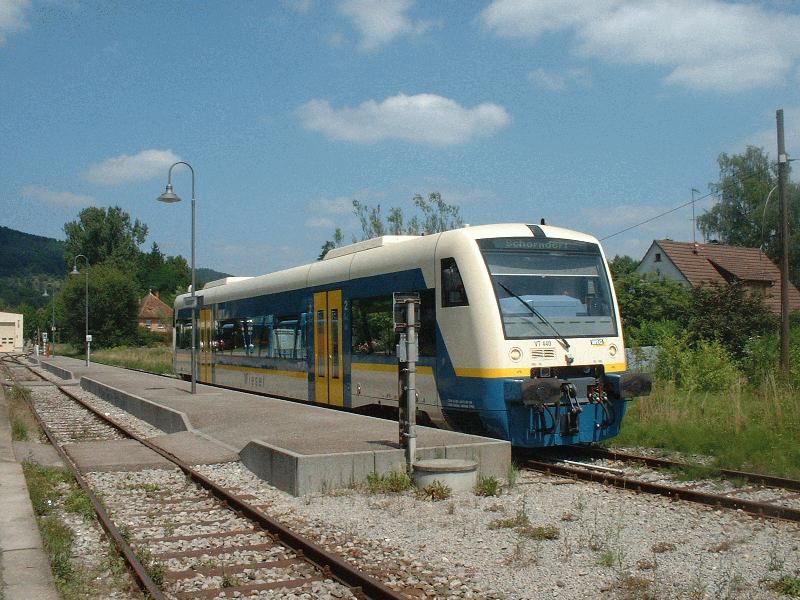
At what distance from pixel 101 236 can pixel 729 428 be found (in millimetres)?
106173

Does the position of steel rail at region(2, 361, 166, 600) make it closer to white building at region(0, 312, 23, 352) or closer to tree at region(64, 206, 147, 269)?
tree at region(64, 206, 147, 269)

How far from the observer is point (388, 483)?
984cm

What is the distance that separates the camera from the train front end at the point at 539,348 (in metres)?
11.3

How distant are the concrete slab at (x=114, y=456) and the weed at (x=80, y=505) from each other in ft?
7.37

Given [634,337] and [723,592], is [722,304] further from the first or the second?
[723,592]

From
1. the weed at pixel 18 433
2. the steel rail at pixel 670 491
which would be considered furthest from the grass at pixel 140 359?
the steel rail at pixel 670 491

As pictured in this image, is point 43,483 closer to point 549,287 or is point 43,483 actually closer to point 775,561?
point 549,287

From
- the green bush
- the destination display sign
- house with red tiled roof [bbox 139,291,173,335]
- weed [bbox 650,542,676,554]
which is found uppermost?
house with red tiled roof [bbox 139,291,173,335]

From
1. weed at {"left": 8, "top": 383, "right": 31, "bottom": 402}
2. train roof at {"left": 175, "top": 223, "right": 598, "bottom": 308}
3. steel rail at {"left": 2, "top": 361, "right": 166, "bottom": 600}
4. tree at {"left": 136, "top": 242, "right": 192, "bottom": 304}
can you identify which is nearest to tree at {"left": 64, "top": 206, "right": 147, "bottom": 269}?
tree at {"left": 136, "top": 242, "right": 192, "bottom": 304}

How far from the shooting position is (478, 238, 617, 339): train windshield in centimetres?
1173

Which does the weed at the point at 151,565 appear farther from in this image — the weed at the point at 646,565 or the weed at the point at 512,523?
the weed at the point at 646,565

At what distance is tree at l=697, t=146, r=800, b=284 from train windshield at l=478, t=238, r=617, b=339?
187 feet

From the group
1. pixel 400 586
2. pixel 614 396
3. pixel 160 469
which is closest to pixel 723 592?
pixel 400 586

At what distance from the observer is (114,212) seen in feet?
360
